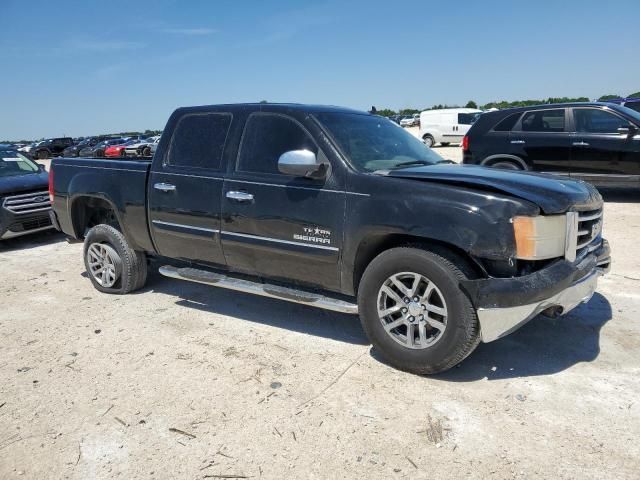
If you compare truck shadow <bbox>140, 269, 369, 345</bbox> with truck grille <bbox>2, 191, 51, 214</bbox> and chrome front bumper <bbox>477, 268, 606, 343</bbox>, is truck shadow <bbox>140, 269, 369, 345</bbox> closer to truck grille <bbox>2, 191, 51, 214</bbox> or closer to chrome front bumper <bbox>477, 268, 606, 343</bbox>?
chrome front bumper <bbox>477, 268, 606, 343</bbox>

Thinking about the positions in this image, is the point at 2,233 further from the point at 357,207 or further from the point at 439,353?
the point at 439,353

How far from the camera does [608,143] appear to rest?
8398 mm

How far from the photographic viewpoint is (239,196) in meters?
4.04

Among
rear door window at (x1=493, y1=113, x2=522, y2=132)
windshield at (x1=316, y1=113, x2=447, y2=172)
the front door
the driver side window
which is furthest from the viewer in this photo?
rear door window at (x1=493, y1=113, x2=522, y2=132)

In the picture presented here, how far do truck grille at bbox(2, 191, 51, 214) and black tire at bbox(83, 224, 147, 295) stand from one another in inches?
132

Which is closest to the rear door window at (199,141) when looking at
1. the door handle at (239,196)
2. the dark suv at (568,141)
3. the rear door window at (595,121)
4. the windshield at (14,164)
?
the door handle at (239,196)

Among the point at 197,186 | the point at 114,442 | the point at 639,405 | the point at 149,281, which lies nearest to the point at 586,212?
the point at 639,405

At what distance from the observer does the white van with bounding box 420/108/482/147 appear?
2555cm

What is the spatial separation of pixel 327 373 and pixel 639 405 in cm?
189

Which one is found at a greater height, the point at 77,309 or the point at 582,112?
the point at 582,112

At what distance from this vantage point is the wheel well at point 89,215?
5.42 m

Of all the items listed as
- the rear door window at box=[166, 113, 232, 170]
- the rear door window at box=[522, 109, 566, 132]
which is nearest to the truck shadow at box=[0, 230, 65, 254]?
the rear door window at box=[166, 113, 232, 170]

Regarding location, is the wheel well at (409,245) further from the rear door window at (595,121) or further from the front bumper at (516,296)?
the rear door window at (595,121)

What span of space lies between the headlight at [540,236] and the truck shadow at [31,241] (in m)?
7.69
